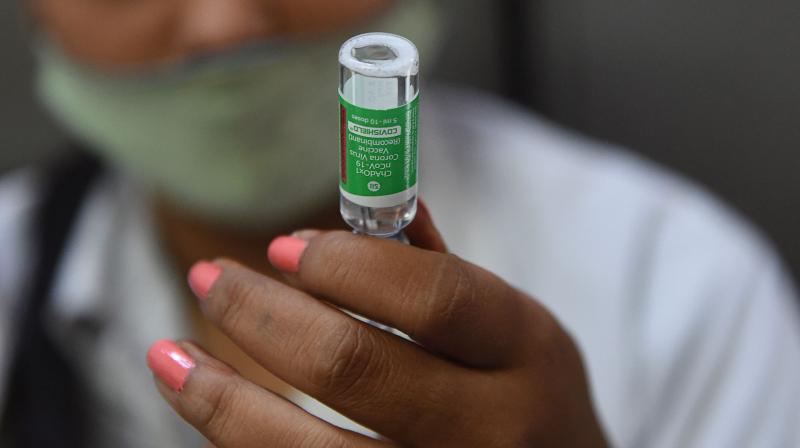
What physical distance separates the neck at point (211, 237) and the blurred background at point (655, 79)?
16.1 inches

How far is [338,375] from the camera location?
0.47 m

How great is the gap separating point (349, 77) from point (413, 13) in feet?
2.45

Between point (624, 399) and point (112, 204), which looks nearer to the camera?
point (624, 399)

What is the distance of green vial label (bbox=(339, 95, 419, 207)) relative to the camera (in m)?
0.42

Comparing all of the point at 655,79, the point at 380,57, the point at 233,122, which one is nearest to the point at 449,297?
the point at 380,57

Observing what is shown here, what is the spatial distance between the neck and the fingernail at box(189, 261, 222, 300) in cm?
60

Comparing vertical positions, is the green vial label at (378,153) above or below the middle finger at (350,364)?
above

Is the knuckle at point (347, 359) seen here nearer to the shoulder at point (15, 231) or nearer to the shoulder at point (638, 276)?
the shoulder at point (638, 276)

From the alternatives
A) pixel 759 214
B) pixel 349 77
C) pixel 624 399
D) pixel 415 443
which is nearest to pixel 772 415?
pixel 624 399

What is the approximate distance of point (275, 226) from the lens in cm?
117

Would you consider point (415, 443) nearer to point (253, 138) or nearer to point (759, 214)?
point (253, 138)

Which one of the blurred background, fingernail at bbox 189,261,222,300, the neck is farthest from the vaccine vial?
the blurred background

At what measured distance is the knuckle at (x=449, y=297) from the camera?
0.47m

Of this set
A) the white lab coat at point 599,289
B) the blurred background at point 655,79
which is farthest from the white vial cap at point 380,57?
the blurred background at point 655,79
